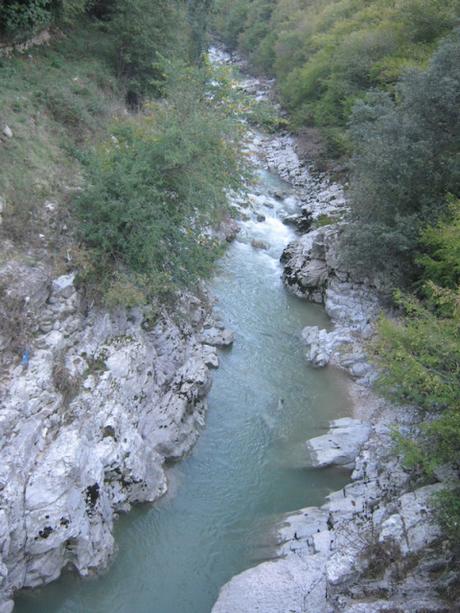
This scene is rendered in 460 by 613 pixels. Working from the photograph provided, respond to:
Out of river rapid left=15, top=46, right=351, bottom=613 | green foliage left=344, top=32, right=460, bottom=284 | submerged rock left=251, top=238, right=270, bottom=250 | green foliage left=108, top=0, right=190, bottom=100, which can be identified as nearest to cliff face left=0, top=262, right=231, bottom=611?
river rapid left=15, top=46, right=351, bottom=613

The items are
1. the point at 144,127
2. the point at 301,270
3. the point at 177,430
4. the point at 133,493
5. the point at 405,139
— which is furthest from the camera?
the point at 301,270

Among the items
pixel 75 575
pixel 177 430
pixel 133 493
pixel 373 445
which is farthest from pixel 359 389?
pixel 75 575

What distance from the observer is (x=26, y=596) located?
9.17 m

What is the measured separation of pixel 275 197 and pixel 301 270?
817 cm

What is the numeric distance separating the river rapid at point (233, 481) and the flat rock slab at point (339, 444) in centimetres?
28

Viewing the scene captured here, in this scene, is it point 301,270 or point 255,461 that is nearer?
point 255,461

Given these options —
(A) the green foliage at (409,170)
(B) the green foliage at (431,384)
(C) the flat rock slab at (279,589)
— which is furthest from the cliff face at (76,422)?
(A) the green foliage at (409,170)

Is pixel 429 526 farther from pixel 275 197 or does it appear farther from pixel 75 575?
pixel 275 197

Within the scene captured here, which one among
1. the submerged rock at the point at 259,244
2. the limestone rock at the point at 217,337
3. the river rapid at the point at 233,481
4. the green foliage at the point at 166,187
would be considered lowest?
the river rapid at the point at 233,481

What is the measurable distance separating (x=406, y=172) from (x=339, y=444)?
969cm

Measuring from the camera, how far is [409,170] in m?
17.6

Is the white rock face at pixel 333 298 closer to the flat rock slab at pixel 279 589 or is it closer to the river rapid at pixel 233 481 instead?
the river rapid at pixel 233 481

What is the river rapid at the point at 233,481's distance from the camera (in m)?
9.66

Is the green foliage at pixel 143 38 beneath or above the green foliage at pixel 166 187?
above
